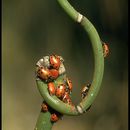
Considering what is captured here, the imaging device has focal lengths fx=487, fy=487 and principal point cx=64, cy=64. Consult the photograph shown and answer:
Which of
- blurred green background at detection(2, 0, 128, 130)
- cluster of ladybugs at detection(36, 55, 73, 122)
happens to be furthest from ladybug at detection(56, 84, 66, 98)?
blurred green background at detection(2, 0, 128, 130)

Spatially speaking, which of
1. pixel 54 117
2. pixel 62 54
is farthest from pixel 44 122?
pixel 62 54

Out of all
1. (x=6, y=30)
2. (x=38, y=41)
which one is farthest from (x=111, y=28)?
(x=6, y=30)

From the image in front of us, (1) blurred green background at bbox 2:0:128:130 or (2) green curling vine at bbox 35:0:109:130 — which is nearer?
(2) green curling vine at bbox 35:0:109:130

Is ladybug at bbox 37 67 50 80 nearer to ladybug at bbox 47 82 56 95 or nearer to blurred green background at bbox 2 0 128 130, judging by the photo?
ladybug at bbox 47 82 56 95

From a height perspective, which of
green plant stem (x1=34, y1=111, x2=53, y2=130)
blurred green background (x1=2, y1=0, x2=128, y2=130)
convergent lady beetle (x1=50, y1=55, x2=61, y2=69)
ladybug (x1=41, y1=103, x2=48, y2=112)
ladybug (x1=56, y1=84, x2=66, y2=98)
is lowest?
green plant stem (x1=34, y1=111, x2=53, y2=130)

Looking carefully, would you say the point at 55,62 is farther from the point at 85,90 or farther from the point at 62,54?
the point at 62,54

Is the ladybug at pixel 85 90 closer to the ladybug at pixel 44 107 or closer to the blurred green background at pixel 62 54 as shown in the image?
the ladybug at pixel 44 107
